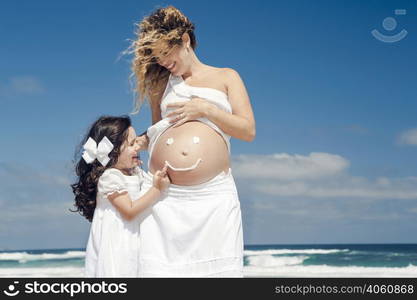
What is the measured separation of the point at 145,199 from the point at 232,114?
2.62ft

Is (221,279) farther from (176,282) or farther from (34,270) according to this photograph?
(34,270)

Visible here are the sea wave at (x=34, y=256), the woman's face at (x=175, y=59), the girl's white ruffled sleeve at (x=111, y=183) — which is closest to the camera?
the girl's white ruffled sleeve at (x=111, y=183)

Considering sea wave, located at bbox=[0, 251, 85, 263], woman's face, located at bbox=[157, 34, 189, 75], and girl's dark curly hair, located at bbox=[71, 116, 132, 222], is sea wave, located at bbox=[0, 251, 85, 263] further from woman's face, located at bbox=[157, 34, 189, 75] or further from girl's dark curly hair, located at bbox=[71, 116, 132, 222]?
woman's face, located at bbox=[157, 34, 189, 75]

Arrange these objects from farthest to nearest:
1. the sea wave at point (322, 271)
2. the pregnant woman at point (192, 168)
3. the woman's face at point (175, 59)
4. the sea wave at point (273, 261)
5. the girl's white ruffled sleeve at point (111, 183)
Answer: the sea wave at point (273, 261)
the sea wave at point (322, 271)
the woman's face at point (175, 59)
the girl's white ruffled sleeve at point (111, 183)
the pregnant woman at point (192, 168)

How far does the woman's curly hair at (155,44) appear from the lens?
3822 millimetres

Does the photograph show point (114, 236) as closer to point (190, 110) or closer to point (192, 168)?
point (192, 168)

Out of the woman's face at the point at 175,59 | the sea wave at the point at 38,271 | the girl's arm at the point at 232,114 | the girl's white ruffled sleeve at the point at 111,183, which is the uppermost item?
the sea wave at the point at 38,271

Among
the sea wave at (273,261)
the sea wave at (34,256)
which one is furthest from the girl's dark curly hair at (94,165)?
the sea wave at (34,256)

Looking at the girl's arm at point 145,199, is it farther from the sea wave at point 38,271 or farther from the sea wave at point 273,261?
the sea wave at point 273,261

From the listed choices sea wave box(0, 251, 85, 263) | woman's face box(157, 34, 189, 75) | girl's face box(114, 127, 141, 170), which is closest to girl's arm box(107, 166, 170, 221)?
girl's face box(114, 127, 141, 170)

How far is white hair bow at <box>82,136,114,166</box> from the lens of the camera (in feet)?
12.7

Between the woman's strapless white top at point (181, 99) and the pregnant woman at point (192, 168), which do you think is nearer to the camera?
the pregnant woman at point (192, 168)

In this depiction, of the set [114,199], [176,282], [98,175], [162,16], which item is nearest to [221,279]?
[176,282]

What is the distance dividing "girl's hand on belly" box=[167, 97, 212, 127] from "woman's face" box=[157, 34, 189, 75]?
29 centimetres
